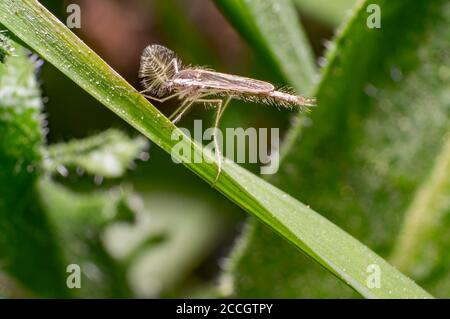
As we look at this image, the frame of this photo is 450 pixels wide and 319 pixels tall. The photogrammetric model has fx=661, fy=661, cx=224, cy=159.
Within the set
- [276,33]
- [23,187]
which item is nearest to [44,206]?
[23,187]

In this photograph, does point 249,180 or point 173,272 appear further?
point 173,272

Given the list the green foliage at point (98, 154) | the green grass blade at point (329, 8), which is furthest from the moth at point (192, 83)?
the green grass blade at point (329, 8)

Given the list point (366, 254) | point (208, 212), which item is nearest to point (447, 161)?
point (366, 254)

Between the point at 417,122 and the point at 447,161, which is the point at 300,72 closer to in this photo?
the point at 417,122

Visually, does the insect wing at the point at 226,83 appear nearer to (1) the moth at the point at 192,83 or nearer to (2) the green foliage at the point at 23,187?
(1) the moth at the point at 192,83

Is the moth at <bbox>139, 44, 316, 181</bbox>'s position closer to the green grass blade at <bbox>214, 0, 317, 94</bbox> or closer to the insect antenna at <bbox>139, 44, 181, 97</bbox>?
the insect antenna at <bbox>139, 44, 181, 97</bbox>


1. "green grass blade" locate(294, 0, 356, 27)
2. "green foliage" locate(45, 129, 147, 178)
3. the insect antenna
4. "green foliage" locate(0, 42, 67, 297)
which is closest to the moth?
the insect antenna
